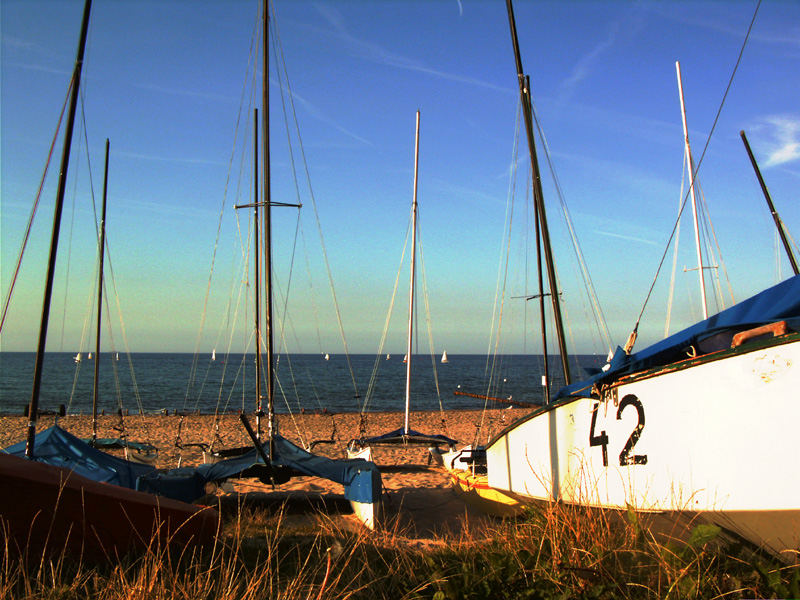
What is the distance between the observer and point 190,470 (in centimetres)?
1072

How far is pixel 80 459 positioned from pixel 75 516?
6888 mm

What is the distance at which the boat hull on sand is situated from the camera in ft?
15.8

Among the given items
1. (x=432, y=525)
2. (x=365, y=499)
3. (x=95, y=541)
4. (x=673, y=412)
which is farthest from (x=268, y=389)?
(x=673, y=412)

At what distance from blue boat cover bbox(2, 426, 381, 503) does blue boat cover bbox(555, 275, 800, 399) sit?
14.8 feet

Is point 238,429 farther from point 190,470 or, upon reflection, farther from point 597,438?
point 597,438

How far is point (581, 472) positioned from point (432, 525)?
14.4 feet

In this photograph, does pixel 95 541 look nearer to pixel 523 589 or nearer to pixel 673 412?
pixel 523 589

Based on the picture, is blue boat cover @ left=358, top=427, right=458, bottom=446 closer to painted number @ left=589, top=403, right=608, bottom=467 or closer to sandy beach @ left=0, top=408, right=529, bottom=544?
sandy beach @ left=0, top=408, right=529, bottom=544

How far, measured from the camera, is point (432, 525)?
10.5m

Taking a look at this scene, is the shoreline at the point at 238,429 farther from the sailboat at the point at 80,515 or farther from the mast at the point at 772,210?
the sailboat at the point at 80,515

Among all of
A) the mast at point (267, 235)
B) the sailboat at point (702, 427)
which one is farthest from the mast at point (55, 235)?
the sailboat at point (702, 427)

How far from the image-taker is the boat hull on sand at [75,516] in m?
4.82

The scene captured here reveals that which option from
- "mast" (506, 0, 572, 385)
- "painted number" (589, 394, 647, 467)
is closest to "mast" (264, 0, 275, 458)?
"mast" (506, 0, 572, 385)

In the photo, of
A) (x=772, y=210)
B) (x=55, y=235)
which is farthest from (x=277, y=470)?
(x=772, y=210)
